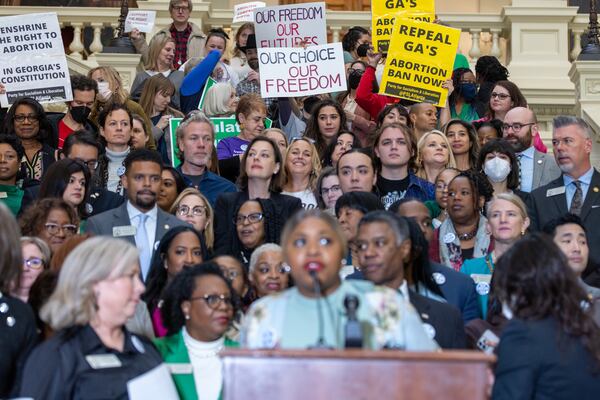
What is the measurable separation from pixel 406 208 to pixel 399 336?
3561 millimetres

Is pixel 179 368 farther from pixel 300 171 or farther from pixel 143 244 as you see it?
pixel 300 171

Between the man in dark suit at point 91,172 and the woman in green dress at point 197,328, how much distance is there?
9.28ft

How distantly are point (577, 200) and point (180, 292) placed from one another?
3858mm

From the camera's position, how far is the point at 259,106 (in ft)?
39.5

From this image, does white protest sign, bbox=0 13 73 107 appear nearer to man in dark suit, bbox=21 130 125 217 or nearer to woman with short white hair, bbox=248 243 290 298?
man in dark suit, bbox=21 130 125 217

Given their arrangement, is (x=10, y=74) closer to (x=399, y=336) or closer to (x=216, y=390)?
(x=216, y=390)

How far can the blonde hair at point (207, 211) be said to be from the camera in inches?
381

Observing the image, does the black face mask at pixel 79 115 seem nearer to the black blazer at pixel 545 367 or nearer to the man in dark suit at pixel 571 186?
the man in dark suit at pixel 571 186

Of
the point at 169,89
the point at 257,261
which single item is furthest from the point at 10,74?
the point at 257,261

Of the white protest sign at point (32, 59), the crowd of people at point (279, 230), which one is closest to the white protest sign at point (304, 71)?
the crowd of people at point (279, 230)

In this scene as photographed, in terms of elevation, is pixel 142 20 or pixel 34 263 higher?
pixel 142 20

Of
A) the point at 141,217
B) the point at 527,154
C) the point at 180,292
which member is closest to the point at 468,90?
the point at 527,154

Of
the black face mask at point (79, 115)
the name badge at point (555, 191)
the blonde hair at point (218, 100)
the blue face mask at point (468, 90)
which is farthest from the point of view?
the blue face mask at point (468, 90)

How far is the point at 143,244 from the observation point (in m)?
9.30
